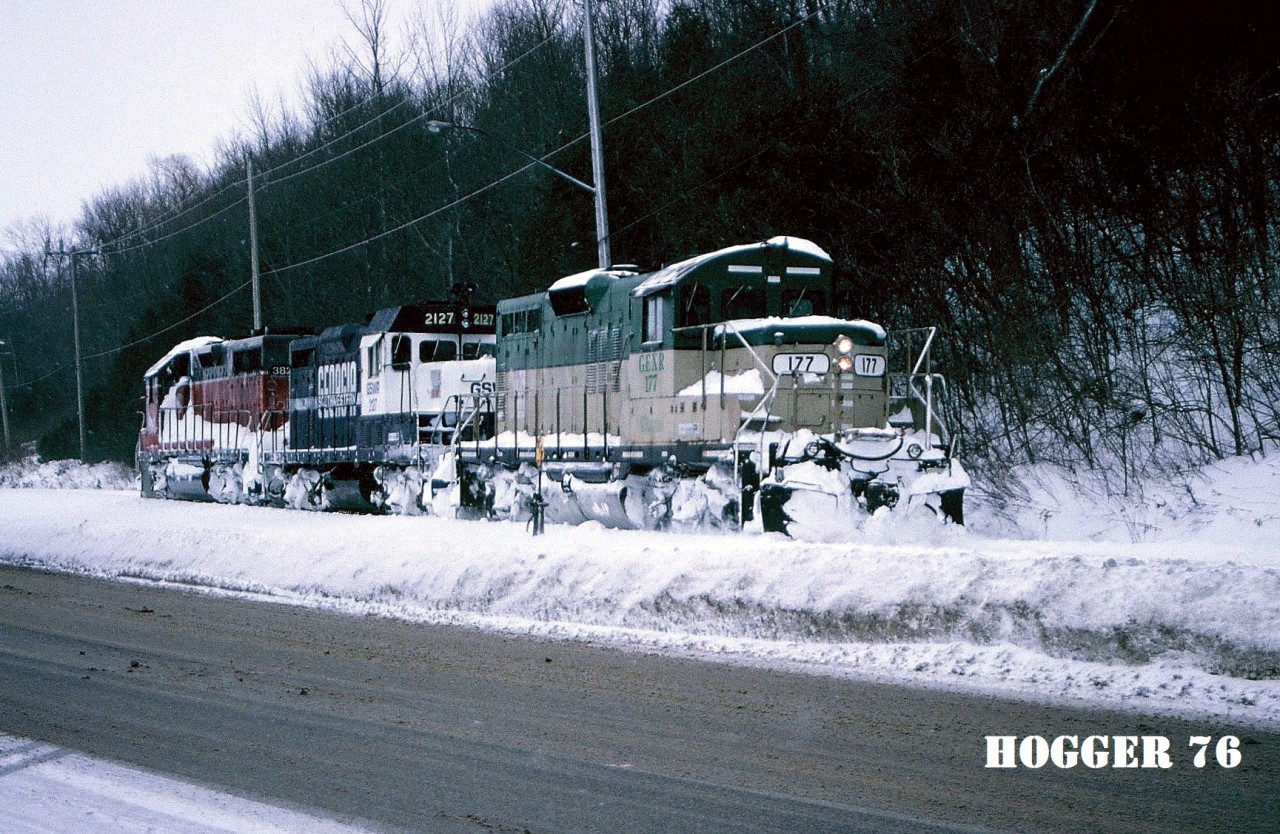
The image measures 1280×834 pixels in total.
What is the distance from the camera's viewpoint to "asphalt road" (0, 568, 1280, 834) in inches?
191

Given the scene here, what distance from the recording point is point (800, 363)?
13.5 metres

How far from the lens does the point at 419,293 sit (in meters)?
47.3

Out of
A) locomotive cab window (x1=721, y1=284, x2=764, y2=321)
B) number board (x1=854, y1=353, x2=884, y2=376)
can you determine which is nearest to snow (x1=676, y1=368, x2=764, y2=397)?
locomotive cab window (x1=721, y1=284, x2=764, y2=321)

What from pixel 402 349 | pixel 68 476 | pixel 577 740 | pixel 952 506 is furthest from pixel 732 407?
pixel 68 476

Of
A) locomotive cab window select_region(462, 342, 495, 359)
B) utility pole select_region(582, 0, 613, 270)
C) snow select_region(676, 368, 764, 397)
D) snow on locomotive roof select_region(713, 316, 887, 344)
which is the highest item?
utility pole select_region(582, 0, 613, 270)

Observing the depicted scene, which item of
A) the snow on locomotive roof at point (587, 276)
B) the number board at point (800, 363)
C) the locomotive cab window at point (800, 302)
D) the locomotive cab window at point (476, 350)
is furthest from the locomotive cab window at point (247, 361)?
the number board at point (800, 363)

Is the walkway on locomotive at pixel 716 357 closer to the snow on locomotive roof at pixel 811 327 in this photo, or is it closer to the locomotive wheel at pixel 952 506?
the snow on locomotive roof at pixel 811 327

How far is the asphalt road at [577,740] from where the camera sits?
485 cm

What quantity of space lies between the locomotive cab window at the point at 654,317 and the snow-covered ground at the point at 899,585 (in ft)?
7.71

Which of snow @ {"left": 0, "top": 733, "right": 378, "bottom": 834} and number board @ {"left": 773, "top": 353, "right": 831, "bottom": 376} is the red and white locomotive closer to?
number board @ {"left": 773, "top": 353, "right": 831, "bottom": 376}

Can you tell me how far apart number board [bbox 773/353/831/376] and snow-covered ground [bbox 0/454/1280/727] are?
1841 millimetres

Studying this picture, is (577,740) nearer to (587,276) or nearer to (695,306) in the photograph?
(695,306)

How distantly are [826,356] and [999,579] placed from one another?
5.30m

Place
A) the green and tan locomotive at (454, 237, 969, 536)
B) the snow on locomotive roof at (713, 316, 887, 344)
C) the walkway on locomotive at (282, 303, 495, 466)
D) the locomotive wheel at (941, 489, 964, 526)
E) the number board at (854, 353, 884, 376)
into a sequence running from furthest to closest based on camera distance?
the walkway on locomotive at (282, 303, 495, 466), the number board at (854, 353, 884, 376), the snow on locomotive roof at (713, 316, 887, 344), the locomotive wheel at (941, 489, 964, 526), the green and tan locomotive at (454, 237, 969, 536)
